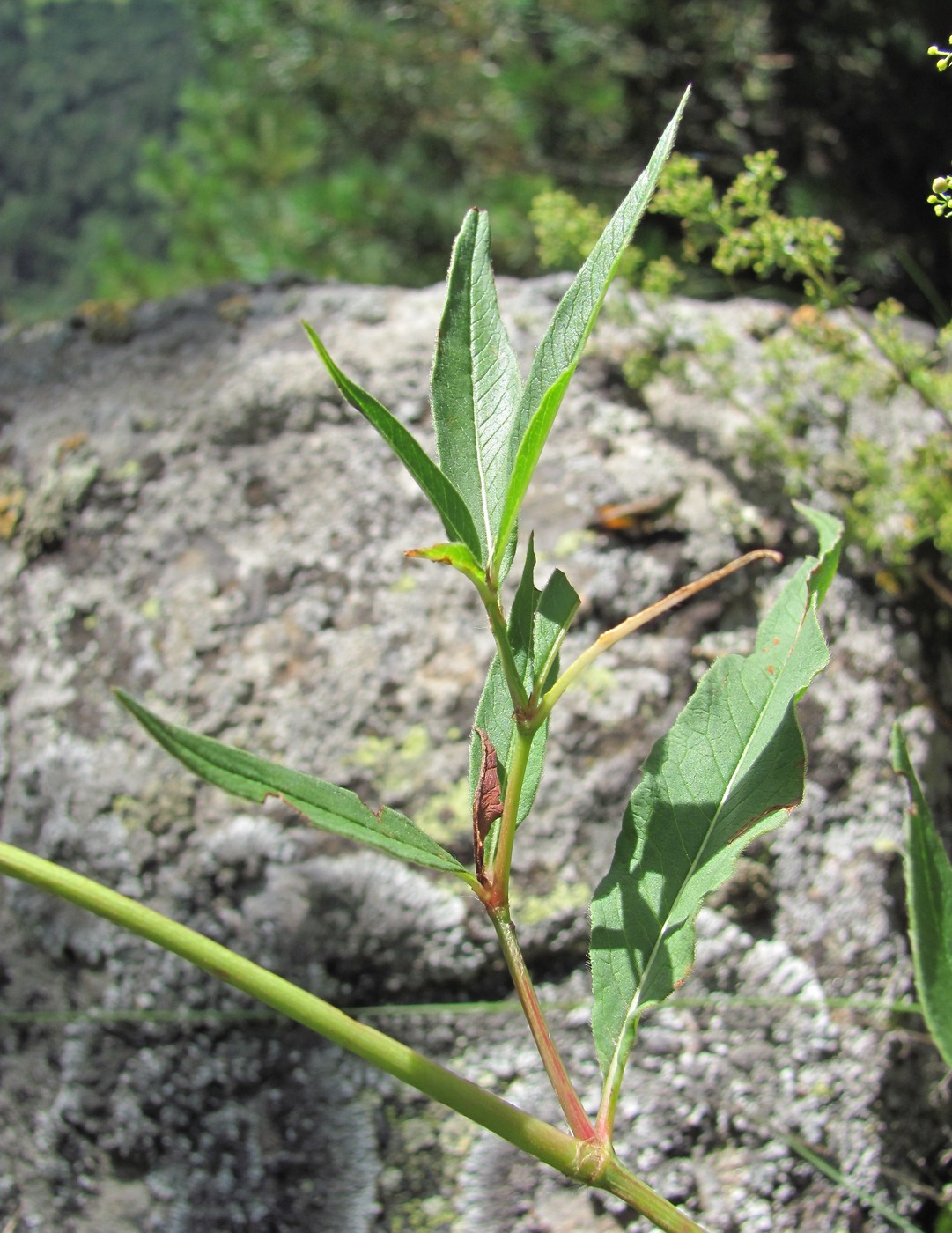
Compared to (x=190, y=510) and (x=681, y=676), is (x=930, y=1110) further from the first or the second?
(x=190, y=510)

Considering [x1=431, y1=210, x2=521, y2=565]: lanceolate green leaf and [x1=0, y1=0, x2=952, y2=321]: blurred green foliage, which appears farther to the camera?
A: [x1=0, y1=0, x2=952, y2=321]: blurred green foliage

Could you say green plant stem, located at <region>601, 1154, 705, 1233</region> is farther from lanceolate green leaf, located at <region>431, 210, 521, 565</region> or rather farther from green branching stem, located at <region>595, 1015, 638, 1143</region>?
lanceolate green leaf, located at <region>431, 210, 521, 565</region>

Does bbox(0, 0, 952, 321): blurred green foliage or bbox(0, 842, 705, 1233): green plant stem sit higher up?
bbox(0, 0, 952, 321): blurred green foliage

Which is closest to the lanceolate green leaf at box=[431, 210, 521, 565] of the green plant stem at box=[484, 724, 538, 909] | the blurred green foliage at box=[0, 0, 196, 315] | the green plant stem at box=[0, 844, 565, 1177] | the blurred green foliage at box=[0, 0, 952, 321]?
the green plant stem at box=[484, 724, 538, 909]

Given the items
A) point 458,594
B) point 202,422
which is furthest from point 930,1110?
point 202,422

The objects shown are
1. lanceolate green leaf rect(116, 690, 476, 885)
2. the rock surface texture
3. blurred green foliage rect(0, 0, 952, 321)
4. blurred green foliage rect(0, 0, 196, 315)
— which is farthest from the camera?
blurred green foliage rect(0, 0, 196, 315)

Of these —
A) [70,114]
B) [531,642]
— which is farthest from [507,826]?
[70,114]
